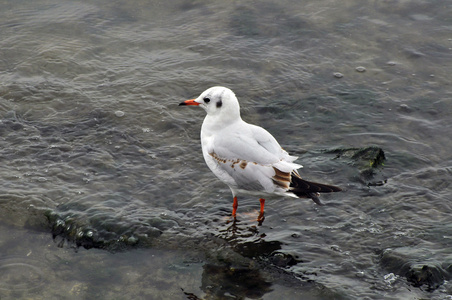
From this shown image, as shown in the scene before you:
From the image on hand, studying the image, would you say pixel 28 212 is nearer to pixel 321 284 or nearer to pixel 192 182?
pixel 192 182

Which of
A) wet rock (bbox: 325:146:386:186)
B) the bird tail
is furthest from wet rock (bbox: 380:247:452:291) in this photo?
wet rock (bbox: 325:146:386:186)

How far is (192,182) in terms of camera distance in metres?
7.16

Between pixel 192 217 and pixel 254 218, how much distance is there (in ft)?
2.39

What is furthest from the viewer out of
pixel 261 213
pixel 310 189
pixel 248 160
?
pixel 261 213

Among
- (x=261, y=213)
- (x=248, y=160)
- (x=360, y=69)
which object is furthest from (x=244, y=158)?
(x=360, y=69)

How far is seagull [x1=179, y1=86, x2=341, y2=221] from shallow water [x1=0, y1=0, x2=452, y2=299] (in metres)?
0.54

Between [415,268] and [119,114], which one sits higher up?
[119,114]

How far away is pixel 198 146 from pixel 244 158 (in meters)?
1.70

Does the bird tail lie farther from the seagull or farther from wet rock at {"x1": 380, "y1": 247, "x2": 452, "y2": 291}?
wet rock at {"x1": 380, "y1": 247, "x2": 452, "y2": 291}

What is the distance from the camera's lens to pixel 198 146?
788 centimetres

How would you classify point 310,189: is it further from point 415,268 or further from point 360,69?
point 360,69

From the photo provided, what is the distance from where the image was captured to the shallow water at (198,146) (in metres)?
5.74

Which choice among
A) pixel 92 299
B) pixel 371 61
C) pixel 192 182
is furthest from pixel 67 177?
pixel 371 61

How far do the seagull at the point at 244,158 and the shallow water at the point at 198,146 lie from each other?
0.54 meters
